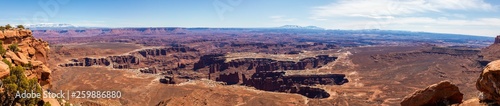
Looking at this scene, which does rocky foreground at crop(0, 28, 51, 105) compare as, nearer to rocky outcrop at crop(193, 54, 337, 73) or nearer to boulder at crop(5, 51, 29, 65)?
boulder at crop(5, 51, 29, 65)

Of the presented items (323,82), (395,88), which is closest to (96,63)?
(323,82)

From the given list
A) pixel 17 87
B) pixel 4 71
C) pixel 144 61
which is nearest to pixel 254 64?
pixel 144 61

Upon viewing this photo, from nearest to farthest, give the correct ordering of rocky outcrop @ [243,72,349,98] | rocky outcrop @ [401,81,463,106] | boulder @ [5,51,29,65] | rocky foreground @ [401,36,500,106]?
rocky foreground @ [401,36,500,106]
rocky outcrop @ [401,81,463,106]
boulder @ [5,51,29,65]
rocky outcrop @ [243,72,349,98]

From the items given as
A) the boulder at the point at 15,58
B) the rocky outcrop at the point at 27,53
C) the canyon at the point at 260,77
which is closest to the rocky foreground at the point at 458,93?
the rocky outcrop at the point at 27,53

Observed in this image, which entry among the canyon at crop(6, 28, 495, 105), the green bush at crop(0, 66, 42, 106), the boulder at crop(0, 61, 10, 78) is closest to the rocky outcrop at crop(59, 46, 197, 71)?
the canyon at crop(6, 28, 495, 105)

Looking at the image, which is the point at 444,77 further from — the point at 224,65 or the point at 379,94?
the point at 224,65

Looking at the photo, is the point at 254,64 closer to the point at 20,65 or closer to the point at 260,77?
the point at 260,77

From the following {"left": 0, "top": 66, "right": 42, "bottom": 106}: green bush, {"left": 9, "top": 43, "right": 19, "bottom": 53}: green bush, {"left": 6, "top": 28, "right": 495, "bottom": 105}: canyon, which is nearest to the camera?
{"left": 0, "top": 66, "right": 42, "bottom": 106}: green bush
